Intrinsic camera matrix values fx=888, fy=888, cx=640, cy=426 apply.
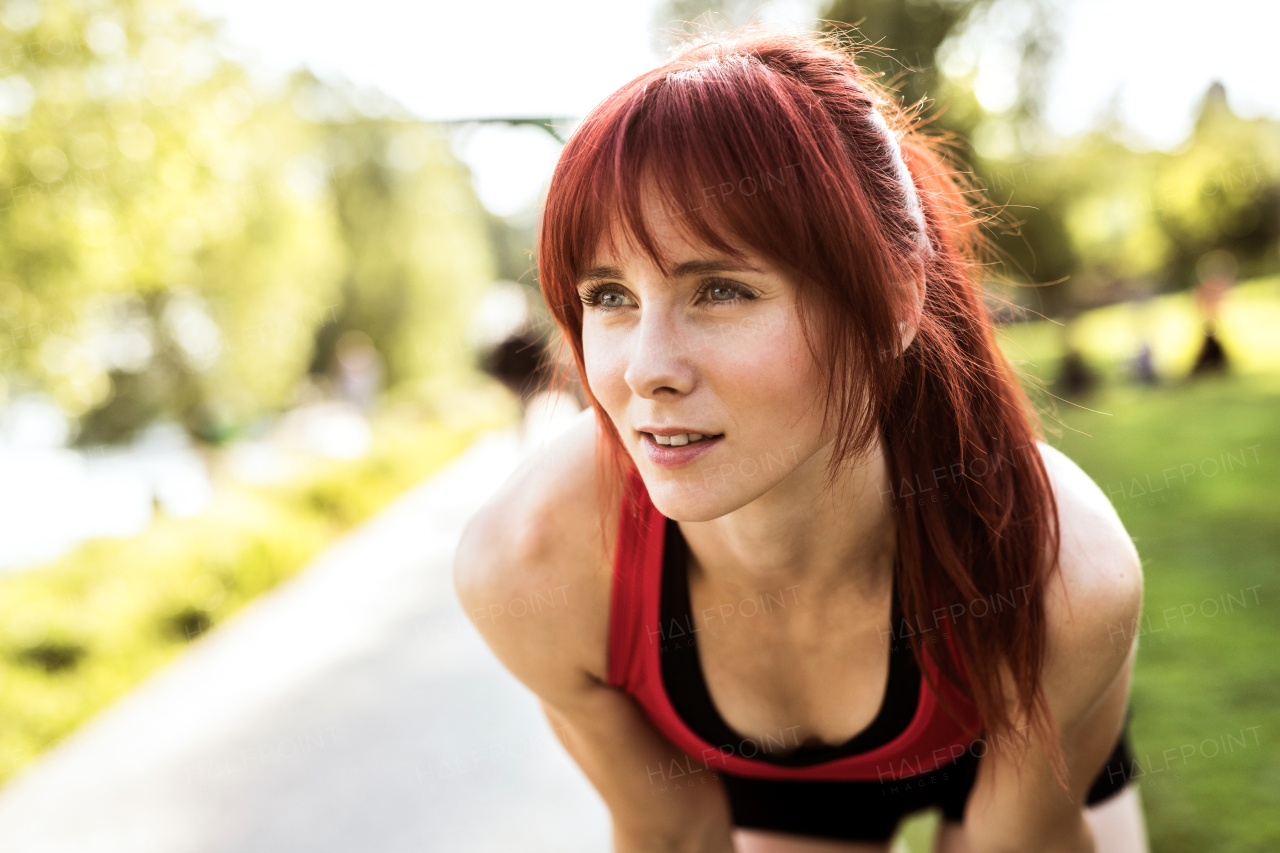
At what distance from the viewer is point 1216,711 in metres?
3.51

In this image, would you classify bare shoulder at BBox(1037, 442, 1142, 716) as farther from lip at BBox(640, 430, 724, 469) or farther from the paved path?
the paved path

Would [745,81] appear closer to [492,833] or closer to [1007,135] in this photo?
[492,833]

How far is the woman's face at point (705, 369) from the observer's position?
1.09 m

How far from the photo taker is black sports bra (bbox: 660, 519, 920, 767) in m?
1.45

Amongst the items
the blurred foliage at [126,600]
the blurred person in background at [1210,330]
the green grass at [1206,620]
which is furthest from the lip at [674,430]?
the blurred person in background at [1210,330]

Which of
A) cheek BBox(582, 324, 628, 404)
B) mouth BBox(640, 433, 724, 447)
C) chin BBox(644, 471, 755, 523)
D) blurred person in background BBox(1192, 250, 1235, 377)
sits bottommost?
blurred person in background BBox(1192, 250, 1235, 377)

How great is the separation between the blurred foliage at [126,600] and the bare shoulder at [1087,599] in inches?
189

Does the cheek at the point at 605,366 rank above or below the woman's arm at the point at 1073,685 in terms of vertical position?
above

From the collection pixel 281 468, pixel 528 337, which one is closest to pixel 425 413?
pixel 281 468

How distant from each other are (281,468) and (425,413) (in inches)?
335

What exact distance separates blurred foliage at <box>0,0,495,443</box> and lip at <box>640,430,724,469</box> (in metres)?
5.34

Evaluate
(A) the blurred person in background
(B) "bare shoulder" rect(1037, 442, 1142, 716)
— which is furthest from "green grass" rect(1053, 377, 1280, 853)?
(A) the blurred person in background

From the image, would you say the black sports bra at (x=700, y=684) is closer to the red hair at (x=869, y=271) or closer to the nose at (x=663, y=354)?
the red hair at (x=869, y=271)

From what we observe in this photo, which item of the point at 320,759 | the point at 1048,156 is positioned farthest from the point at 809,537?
the point at 1048,156
